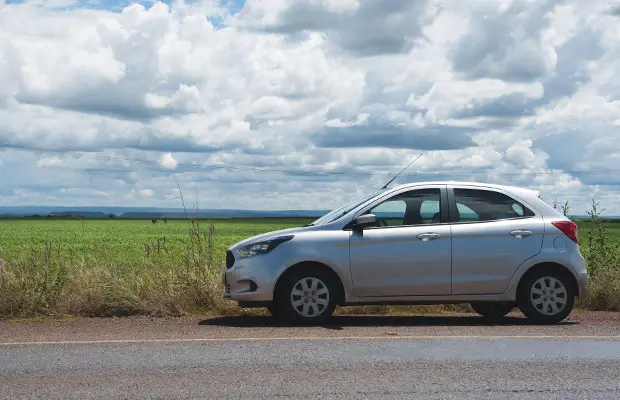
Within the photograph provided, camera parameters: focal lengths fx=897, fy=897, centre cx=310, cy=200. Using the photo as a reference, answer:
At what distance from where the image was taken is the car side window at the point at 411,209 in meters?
11.6

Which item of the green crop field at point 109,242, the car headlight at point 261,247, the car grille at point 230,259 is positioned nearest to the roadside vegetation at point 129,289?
the green crop field at point 109,242

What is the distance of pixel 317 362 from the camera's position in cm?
820

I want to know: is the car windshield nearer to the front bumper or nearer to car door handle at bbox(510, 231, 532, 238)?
the front bumper

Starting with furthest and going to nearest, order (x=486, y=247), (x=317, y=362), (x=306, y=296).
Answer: (x=486, y=247)
(x=306, y=296)
(x=317, y=362)

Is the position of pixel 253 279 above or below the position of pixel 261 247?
below

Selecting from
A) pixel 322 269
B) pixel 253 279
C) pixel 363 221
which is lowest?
pixel 253 279

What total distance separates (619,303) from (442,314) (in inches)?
115

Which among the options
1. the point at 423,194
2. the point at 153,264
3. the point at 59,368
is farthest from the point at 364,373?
the point at 153,264

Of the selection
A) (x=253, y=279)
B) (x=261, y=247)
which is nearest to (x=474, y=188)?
(x=261, y=247)

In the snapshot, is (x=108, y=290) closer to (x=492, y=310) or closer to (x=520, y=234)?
(x=492, y=310)

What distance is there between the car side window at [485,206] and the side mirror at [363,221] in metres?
1.21

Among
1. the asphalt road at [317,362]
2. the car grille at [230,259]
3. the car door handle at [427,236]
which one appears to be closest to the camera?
the asphalt road at [317,362]

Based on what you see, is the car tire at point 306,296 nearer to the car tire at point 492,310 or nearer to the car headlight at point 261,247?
the car headlight at point 261,247

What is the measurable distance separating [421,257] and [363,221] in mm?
912
